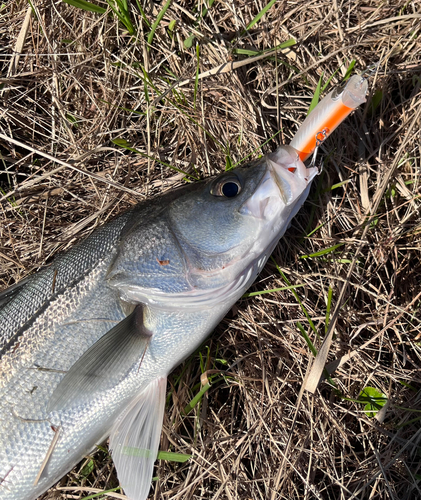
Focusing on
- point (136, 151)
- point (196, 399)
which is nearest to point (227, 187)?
point (136, 151)

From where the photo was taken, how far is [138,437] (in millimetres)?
2590

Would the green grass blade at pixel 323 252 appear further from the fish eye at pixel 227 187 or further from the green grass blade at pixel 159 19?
the green grass blade at pixel 159 19

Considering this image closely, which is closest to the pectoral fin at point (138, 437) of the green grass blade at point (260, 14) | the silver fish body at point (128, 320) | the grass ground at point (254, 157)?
the silver fish body at point (128, 320)

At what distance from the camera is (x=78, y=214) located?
11.1 ft

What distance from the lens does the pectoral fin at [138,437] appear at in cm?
257

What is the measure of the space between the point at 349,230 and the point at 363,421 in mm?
1260

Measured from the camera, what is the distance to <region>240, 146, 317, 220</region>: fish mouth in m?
2.31

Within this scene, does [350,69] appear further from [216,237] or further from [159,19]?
[216,237]

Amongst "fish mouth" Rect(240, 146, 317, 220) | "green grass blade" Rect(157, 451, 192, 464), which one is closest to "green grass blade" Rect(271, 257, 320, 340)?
"fish mouth" Rect(240, 146, 317, 220)

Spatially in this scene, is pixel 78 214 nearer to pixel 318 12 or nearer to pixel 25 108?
pixel 25 108

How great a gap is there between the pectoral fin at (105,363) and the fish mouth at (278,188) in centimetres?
87

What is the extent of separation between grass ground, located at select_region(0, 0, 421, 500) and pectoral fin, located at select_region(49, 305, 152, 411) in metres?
0.55

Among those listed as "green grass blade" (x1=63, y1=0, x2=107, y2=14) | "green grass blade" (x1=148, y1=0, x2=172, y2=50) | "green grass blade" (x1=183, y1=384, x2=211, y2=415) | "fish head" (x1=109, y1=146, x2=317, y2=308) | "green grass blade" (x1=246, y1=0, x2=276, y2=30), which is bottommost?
"green grass blade" (x1=183, y1=384, x2=211, y2=415)

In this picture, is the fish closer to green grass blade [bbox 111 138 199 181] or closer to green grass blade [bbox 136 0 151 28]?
green grass blade [bbox 111 138 199 181]
